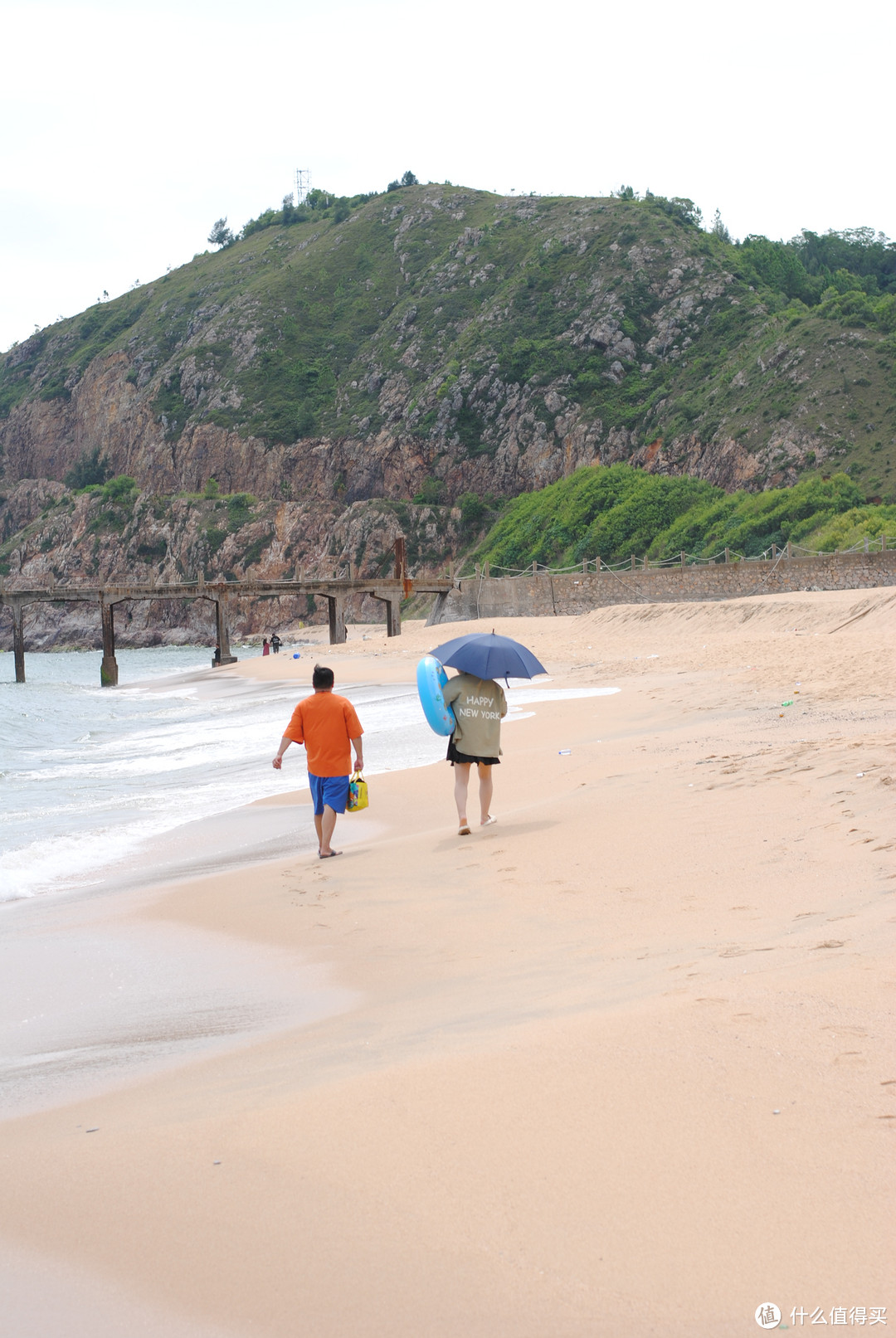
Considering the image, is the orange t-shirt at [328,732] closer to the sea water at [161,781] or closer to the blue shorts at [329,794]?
the blue shorts at [329,794]

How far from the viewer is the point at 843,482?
54844 mm

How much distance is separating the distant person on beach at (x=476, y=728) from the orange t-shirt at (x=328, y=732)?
2.43 ft

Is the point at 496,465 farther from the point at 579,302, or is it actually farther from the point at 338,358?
the point at 338,358

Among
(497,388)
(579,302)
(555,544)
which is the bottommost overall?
(555,544)

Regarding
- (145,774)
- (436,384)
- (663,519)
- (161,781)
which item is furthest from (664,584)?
(436,384)

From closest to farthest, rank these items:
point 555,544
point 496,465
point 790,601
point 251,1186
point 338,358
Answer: point 251,1186
point 790,601
point 555,544
point 496,465
point 338,358

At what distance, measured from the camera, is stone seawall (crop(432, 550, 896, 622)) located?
32.5 m

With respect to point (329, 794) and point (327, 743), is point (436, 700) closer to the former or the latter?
point (327, 743)

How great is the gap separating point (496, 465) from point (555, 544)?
23.0 metres

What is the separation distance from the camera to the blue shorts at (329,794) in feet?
24.8

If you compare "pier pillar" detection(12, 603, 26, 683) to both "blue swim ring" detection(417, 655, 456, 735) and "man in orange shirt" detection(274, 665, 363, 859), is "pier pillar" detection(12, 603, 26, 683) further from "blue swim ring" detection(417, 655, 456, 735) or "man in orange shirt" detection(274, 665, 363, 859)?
"blue swim ring" detection(417, 655, 456, 735)

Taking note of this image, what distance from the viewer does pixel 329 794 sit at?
298 inches

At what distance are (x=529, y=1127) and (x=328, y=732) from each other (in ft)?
16.7

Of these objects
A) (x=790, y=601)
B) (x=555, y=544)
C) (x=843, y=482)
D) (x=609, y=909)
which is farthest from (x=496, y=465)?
(x=609, y=909)
